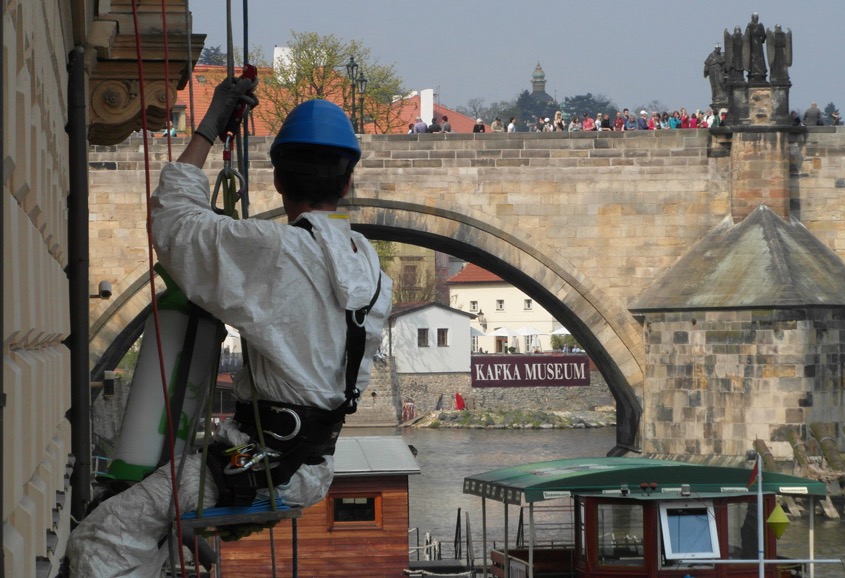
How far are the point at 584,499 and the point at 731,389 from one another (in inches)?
364

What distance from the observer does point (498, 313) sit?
61344 millimetres

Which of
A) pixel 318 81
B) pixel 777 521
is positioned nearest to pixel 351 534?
pixel 777 521

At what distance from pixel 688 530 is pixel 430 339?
1528 inches

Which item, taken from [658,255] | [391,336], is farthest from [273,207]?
[391,336]

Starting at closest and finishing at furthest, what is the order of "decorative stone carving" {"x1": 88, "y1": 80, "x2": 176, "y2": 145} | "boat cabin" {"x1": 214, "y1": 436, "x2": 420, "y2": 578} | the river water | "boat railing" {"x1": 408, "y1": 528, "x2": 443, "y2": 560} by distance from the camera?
1. "decorative stone carving" {"x1": 88, "y1": 80, "x2": 176, "y2": 145}
2. "boat cabin" {"x1": 214, "y1": 436, "x2": 420, "y2": 578}
3. "boat railing" {"x1": 408, "y1": 528, "x2": 443, "y2": 560}
4. the river water

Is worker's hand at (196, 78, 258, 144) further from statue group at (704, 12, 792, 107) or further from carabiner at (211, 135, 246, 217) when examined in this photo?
statue group at (704, 12, 792, 107)

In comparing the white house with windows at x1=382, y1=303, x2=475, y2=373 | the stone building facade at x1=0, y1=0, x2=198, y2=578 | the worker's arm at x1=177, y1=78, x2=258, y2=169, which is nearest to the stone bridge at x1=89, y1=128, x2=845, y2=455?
the stone building facade at x1=0, y1=0, x2=198, y2=578

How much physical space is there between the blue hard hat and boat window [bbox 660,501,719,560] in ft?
29.1

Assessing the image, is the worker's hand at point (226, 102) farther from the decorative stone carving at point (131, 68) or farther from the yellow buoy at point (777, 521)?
the yellow buoy at point (777, 521)

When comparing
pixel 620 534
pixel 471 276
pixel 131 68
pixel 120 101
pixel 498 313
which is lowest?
pixel 620 534

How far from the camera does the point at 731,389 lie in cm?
2075

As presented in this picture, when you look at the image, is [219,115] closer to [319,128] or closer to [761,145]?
[319,128]

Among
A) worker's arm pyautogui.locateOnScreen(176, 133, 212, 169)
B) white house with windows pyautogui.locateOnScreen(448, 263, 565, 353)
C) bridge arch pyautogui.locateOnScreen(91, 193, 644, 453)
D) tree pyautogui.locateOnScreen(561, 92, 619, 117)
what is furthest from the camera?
tree pyautogui.locateOnScreen(561, 92, 619, 117)

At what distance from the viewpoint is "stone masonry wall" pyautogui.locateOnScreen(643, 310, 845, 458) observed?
20.5 meters
